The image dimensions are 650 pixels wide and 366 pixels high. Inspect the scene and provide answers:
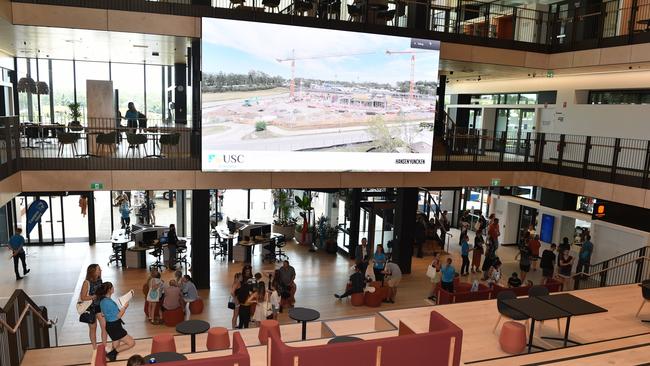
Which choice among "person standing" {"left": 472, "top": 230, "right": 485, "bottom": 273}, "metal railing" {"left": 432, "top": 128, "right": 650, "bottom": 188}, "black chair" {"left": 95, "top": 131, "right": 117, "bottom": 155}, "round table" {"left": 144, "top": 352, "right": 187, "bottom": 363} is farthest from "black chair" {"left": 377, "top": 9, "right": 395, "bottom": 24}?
"round table" {"left": 144, "top": 352, "right": 187, "bottom": 363}

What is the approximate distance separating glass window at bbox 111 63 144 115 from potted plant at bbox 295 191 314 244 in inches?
323

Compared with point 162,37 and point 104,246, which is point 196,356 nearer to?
point 162,37

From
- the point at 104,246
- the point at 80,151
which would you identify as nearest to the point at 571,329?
the point at 80,151

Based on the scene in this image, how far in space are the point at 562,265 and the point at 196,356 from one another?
38.5 feet

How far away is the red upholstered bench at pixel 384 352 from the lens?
17.7 ft

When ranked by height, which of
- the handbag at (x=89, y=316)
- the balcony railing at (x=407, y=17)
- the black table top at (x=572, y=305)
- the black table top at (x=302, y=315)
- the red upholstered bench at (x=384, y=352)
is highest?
the balcony railing at (x=407, y=17)

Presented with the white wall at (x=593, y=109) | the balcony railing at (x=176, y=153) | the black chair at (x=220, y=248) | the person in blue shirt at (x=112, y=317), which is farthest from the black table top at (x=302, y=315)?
the white wall at (x=593, y=109)

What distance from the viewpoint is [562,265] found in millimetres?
14391

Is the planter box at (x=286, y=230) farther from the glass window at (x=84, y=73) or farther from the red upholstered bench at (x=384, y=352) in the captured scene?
the red upholstered bench at (x=384, y=352)

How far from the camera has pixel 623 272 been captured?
1459 cm

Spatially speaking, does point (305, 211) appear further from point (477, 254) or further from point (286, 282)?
point (286, 282)

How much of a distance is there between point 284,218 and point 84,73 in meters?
10.2

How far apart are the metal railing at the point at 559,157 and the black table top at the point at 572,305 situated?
6.45m

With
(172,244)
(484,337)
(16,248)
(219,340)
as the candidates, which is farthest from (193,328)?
(16,248)
